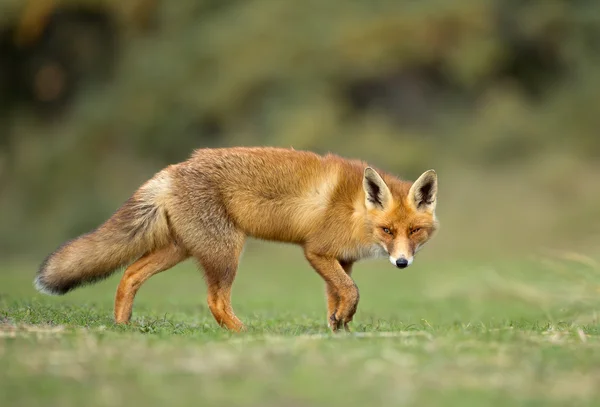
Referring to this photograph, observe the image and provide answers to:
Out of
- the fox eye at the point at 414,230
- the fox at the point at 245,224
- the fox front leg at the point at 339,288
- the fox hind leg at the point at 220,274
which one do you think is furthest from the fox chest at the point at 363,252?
the fox hind leg at the point at 220,274

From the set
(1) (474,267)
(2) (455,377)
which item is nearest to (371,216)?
(2) (455,377)

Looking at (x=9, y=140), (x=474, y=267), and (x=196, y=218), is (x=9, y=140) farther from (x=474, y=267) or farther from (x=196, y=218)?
(x=196, y=218)

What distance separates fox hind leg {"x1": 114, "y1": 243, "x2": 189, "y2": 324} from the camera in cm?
890

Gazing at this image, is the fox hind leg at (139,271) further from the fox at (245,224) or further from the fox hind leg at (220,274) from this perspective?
the fox hind leg at (220,274)

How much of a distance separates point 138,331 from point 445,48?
2266cm

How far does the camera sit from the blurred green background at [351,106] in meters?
26.8

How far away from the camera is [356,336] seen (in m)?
7.51

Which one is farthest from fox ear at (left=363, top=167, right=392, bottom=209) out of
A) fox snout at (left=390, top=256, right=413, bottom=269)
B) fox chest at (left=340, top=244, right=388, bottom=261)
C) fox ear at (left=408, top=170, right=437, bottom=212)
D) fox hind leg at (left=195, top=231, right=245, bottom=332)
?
fox hind leg at (left=195, top=231, right=245, bottom=332)

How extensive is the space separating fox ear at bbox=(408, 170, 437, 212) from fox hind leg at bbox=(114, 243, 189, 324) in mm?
2331

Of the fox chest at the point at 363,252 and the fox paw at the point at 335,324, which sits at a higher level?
the fox chest at the point at 363,252

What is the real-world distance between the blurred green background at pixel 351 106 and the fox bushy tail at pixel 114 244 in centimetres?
1711

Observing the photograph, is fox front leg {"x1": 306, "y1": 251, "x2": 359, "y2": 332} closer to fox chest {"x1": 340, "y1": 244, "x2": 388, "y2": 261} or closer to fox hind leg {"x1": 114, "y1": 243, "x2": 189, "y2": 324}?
fox chest {"x1": 340, "y1": 244, "x2": 388, "y2": 261}

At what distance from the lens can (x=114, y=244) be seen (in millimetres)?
8781

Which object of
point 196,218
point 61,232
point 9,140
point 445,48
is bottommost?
point 61,232
